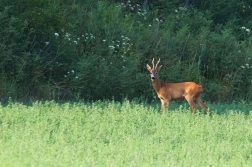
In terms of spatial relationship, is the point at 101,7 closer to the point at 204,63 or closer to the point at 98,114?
the point at 204,63

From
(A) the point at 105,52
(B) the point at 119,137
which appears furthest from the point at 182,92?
(B) the point at 119,137

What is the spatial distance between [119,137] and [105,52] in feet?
28.8

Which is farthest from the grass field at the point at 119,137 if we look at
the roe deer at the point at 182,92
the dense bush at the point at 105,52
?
the dense bush at the point at 105,52

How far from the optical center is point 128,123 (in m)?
13.8

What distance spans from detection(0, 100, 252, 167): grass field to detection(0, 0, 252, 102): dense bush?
14.6ft

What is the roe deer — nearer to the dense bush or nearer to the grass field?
the grass field

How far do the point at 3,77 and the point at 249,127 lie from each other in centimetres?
724

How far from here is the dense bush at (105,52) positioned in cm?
1986

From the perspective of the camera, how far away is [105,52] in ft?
69.6

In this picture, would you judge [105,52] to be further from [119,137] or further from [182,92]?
[119,137]

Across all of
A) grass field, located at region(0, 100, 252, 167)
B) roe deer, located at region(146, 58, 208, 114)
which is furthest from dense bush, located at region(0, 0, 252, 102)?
grass field, located at region(0, 100, 252, 167)

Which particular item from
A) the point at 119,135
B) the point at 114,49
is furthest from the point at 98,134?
the point at 114,49

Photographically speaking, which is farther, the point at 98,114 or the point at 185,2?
the point at 185,2

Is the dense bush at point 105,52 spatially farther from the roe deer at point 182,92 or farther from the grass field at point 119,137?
the grass field at point 119,137
